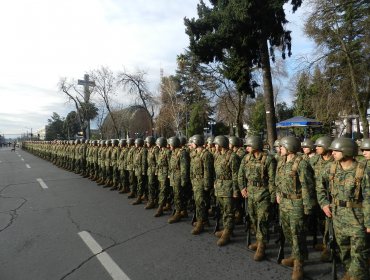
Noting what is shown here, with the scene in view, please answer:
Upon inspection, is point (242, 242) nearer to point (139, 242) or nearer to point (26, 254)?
point (139, 242)

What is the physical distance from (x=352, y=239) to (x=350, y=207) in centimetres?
39

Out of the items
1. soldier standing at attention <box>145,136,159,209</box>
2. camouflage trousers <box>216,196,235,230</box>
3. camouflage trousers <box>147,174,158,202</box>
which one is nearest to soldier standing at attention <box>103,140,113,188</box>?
soldier standing at attention <box>145,136,159,209</box>

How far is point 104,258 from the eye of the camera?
5.75m

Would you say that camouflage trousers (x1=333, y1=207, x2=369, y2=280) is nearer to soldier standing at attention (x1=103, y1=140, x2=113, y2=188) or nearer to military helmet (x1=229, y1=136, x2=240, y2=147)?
military helmet (x1=229, y1=136, x2=240, y2=147)

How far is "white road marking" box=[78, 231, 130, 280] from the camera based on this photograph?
5035 mm

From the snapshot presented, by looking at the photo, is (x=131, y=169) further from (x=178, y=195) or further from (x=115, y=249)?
(x=115, y=249)

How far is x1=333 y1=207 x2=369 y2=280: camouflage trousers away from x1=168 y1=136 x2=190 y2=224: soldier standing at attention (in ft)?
13.9

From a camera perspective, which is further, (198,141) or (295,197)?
(198,141)

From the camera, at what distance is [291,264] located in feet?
17.5

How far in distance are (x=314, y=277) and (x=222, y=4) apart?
14191 millimetres

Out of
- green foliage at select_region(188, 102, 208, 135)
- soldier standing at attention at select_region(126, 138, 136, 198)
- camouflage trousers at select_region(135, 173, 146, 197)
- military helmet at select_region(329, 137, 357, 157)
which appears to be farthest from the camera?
green foliage at select_region(188, 102, 208, 135)

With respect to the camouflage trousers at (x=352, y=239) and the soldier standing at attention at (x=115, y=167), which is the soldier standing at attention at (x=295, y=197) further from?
the soldier standing at attention at (x=115, y=167)

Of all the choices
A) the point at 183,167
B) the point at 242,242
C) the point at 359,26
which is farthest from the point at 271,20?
the point at 242,242

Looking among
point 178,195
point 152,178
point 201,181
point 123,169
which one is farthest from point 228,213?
point 123,169
